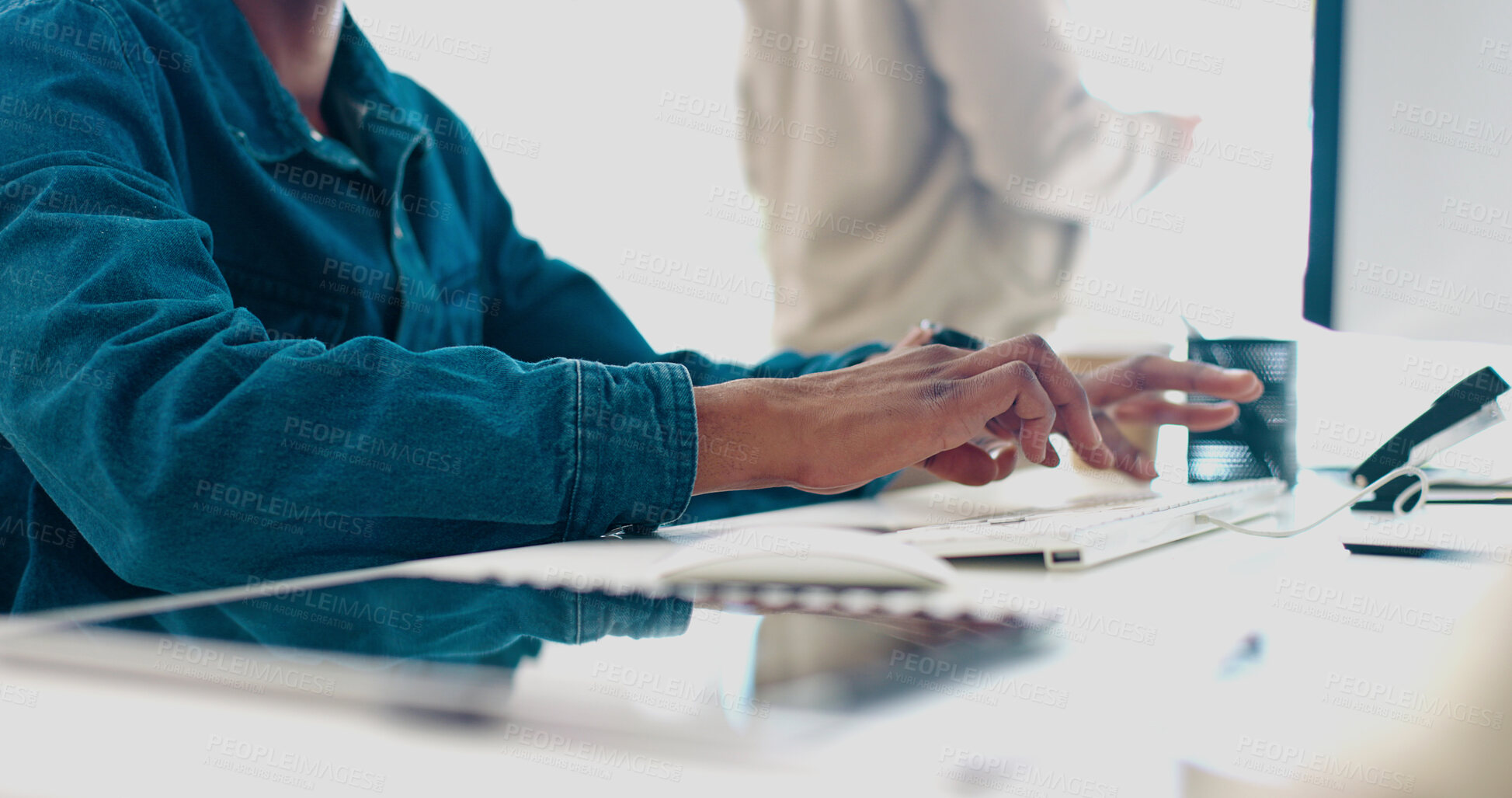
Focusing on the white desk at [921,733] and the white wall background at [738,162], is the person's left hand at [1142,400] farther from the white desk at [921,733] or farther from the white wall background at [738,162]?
the white desk at [921,733]

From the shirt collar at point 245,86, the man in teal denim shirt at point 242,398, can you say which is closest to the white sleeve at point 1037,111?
the man in teal denim shirt at point 242,398

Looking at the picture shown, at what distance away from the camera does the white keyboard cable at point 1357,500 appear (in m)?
0.56

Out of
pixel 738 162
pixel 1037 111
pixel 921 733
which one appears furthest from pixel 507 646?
pixel 738 162

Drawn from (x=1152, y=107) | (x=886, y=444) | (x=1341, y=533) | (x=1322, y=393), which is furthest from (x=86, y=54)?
(x=1152, y=107)

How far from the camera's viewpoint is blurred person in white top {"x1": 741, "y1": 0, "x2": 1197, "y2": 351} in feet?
5.59

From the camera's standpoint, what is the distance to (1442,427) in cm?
73

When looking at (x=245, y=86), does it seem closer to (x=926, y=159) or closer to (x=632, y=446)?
(x=632, y=446)

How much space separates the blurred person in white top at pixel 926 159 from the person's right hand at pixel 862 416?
123 centimetres

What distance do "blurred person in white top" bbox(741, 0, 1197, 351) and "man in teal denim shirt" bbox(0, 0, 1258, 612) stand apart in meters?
1.16

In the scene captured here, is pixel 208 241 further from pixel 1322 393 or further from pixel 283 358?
pixel 1322 393

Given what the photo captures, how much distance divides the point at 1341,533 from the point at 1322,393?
931mm

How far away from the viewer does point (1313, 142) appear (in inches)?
30.6

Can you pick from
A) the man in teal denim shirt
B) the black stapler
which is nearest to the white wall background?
the black stapler

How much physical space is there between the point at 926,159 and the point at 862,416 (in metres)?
1.46
